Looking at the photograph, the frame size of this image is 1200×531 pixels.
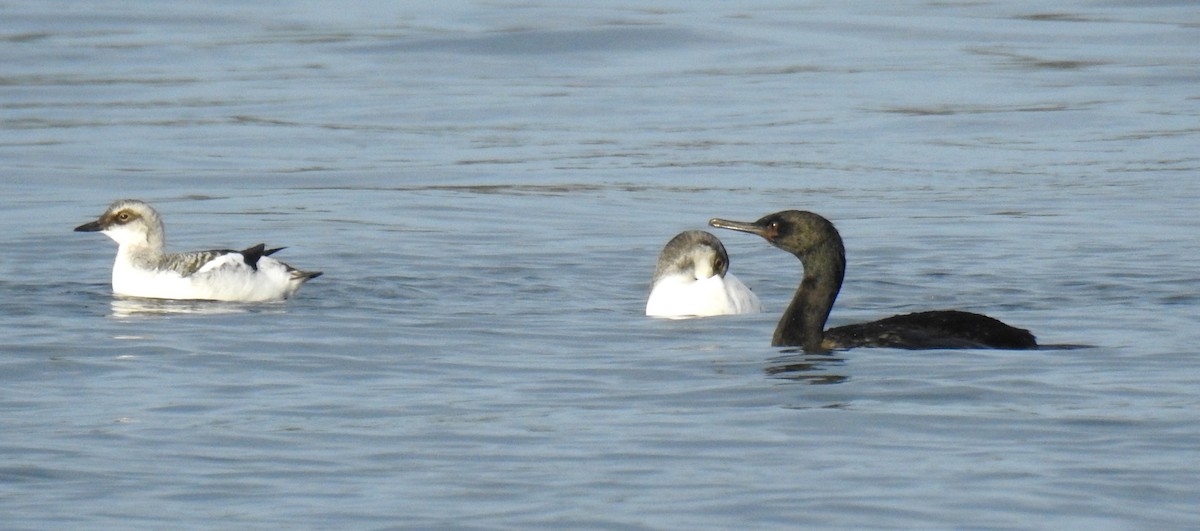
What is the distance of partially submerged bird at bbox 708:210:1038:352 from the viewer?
1099 centimetres

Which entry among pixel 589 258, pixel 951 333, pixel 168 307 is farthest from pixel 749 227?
pixel 168 307

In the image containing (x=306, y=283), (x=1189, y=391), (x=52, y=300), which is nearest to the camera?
(x=1189, y=391)

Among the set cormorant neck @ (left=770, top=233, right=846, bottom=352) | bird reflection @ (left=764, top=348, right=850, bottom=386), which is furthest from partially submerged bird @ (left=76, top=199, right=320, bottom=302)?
bird reflection @ (left=764, top=348, right=850, bottom=386)

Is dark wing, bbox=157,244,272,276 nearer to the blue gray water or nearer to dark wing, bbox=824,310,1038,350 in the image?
the blue gray water

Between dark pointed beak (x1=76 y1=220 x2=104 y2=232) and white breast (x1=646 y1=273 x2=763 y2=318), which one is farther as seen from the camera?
dark pointed beak (x1=76 y1=220 x2=104 y2=232)

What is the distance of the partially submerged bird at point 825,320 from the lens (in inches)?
433

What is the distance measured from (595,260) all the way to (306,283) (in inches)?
84.7

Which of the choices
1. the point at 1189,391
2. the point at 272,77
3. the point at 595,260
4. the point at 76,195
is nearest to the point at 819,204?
the point at 595,260

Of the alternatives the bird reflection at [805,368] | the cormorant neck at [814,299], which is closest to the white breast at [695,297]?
the cormorant neck at [814,299]

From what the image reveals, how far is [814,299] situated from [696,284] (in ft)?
4.18

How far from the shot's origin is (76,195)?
62.7 ft

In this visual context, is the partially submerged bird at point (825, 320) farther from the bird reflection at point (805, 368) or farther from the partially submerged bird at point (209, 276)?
the partially submerged bird at point (209, 276)

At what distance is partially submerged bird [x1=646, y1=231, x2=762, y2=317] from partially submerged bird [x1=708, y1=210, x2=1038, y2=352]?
2.69 feet

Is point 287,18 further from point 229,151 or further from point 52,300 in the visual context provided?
point 52,300
